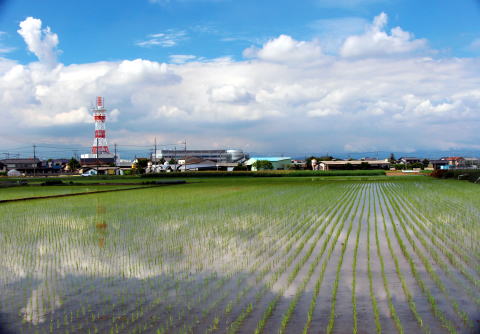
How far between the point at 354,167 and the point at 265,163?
47.1ft

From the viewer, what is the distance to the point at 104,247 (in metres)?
8.10

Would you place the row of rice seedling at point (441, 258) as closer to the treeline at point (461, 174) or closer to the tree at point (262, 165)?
the treeline at point (461, 174)

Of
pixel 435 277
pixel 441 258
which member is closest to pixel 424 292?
pixel 435 277

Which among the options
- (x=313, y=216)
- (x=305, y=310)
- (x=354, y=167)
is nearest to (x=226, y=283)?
(x=305, y=310)

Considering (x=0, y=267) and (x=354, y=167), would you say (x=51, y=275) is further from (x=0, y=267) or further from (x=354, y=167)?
(x=354, y=167)

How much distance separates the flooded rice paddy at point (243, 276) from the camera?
4316mm

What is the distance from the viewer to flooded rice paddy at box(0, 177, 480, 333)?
14.2 feet

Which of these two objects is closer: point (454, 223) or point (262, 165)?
point (454, 223)

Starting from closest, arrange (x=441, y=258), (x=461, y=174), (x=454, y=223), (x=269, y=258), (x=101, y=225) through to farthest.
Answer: (x=441, y=258) < (x=269, y=258) < (x=454, y=223) < (x=101, y=225) < (x=461, y=174)

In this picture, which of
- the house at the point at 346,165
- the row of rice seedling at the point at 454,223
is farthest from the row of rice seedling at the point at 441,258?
the house at the point at 346,165

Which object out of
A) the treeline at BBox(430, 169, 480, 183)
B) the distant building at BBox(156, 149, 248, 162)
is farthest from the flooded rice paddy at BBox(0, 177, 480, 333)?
the distant building at BBox(156, 149, 248, 162)

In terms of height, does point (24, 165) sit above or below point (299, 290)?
above

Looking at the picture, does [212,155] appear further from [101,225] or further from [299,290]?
[299,290]

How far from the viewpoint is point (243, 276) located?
5.93 meters
